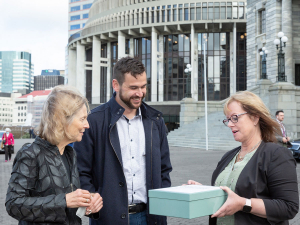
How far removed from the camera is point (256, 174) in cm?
259

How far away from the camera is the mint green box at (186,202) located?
206 centimetres

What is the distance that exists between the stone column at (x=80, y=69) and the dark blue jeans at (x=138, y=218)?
56.0m

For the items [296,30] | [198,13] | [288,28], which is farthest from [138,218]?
[198,13]

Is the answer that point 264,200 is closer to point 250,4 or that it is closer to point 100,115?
point 100,115

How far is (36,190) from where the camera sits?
243cm

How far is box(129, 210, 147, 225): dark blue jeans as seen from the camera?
3219 mm

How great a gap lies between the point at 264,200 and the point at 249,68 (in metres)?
37.2

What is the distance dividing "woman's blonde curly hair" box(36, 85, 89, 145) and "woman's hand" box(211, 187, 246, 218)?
3.64 feet

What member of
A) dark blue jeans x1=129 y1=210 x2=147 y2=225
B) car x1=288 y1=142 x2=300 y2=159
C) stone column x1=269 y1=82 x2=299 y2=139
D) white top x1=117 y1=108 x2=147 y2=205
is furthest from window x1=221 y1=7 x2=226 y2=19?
dark blue jeans x1=129 y1=210 x2=147 y2=225

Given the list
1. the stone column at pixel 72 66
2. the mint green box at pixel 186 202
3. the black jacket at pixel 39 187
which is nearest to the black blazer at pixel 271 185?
the mint green box at pixel 186 202

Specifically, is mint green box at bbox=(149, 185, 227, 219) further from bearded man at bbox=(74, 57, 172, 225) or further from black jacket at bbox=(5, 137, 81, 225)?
bearded man at bbox=(74, 57, 172, 225)

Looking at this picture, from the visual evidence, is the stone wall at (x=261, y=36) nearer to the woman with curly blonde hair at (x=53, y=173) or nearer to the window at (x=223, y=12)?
the window at (x=223, y=12)

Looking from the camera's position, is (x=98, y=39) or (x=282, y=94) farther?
(x=98, y=39)

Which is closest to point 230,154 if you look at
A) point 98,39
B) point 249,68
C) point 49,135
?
point 49,135
